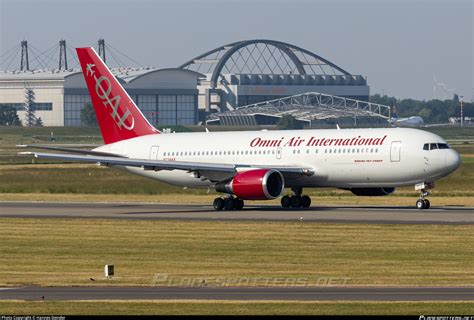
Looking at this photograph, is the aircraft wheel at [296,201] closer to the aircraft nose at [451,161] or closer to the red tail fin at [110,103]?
the aircraft nose at [451,161]

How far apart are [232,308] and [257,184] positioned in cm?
3292

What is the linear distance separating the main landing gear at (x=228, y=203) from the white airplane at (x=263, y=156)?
0.05m

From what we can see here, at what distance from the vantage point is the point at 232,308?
25844mm

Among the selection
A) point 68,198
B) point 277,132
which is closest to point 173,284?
point 277,132

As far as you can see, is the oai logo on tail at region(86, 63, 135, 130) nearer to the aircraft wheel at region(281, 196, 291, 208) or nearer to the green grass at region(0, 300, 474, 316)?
the aircraft wheel at region(281, 196, 291, 208)

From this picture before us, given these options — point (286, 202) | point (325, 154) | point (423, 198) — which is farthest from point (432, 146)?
point (286, 202)

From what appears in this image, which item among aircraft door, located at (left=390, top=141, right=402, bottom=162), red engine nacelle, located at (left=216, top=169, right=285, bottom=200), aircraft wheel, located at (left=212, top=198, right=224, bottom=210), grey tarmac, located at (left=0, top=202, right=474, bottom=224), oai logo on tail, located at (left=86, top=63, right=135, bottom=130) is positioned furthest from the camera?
oai logo on tail, located at (left=86, top=63, right=135, bottom=130)

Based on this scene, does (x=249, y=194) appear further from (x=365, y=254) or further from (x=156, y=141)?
(x=365, y=254)

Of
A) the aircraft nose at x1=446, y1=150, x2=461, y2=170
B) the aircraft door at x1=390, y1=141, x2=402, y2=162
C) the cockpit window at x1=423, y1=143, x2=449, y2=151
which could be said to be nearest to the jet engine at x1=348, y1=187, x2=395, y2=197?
the aircraft door at x1=390, y1=141, x2=402, y2=162

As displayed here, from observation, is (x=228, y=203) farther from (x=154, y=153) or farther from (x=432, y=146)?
(x=432, y=146)

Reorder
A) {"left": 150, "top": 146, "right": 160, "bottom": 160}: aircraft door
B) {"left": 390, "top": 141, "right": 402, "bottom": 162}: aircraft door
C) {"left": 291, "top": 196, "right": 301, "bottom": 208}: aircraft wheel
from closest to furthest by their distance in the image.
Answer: {"left": 390, "top": 141, "right": 402, "bottom": 162}: aircraft door → {"left": 291, "top": 196, "right": 301, "bottom": 208}: aircraft wheel → {"left": 150, "top": 146, "right": 160, "bottom": 160}: aircraft door

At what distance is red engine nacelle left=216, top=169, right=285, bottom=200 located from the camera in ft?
192

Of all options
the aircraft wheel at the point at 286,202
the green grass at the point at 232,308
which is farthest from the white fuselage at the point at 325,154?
the green grass at the point at 232,308

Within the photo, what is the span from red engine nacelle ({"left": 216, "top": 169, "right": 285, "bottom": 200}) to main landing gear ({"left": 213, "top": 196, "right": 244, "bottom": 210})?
0.77 metres
